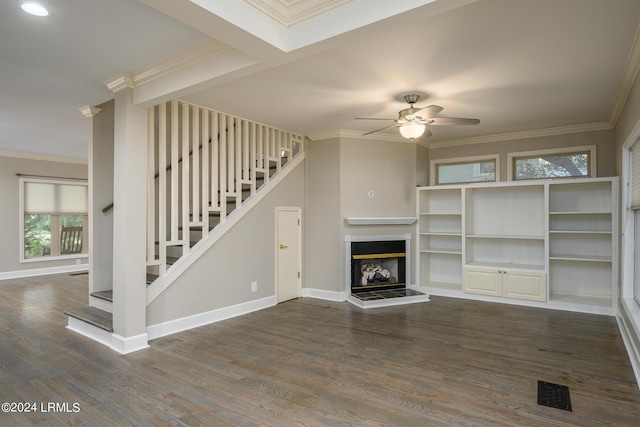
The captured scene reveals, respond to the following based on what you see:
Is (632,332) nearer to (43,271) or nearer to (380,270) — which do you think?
(380,270)

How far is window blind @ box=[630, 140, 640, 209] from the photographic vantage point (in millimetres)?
3472

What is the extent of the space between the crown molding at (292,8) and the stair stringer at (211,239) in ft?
8.99

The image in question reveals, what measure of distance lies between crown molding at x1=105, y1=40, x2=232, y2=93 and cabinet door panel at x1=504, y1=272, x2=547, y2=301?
16.3 ft

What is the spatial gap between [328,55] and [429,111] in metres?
1.27

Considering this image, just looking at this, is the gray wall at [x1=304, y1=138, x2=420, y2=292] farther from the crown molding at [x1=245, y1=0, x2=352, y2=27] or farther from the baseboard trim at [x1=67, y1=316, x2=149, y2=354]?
the crown molding at [x1=245, y1=0, x2=352, y2=27]

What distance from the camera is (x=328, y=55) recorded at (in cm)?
293

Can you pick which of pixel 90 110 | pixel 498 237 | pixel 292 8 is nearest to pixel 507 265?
pixel 498 237

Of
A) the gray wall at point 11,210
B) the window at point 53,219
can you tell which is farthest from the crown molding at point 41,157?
the window at point 53,219

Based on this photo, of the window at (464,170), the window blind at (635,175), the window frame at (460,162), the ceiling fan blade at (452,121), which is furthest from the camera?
the window at (464,170)

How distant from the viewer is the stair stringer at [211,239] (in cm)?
388

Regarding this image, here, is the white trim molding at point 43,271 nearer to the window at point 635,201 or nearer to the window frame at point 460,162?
the window frame at point 460,162

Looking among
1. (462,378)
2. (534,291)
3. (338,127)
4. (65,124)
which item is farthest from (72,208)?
(534,291)

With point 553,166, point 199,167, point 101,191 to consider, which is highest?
point 553,166

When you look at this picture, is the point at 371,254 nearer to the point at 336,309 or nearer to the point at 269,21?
the point at 336,309
